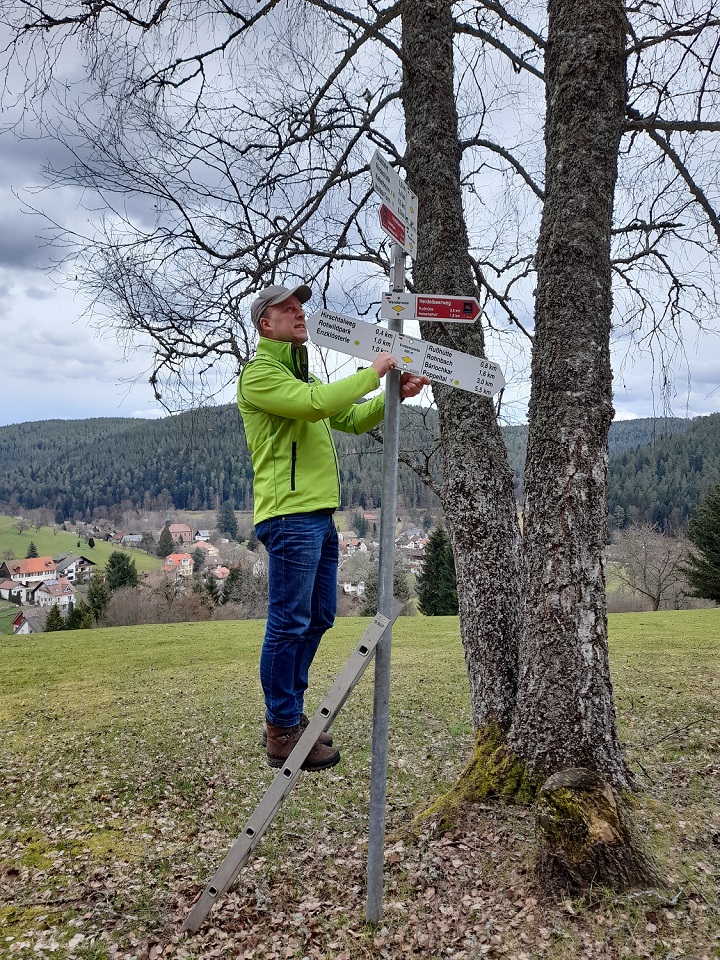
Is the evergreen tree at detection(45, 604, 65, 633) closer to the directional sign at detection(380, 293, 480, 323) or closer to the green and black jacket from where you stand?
the green and black jacket

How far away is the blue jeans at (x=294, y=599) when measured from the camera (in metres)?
2.87

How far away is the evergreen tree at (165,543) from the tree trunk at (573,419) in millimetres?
70663

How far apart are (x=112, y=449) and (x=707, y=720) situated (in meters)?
85.7

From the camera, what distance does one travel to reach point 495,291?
6375 mm

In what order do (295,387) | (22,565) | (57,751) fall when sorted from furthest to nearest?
(22,565), (57,751), (295,387)

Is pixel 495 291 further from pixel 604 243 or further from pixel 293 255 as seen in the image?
pixel 604 243

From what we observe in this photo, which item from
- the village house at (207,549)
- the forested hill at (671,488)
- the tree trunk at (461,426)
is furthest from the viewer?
the village house at (207,549)

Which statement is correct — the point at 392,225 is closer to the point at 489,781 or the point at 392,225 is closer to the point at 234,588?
the point at 489,781

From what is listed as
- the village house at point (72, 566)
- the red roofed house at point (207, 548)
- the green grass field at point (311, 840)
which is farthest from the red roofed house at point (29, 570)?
the green grass field at point (311, 840)

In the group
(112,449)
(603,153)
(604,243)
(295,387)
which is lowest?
(295,387)

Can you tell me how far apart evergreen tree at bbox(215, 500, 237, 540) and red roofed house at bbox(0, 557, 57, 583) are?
28.1 metres

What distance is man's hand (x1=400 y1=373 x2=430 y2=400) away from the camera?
9.76 ft

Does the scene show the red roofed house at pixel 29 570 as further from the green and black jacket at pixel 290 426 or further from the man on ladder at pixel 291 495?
the green and black jacket at pixel 290 426

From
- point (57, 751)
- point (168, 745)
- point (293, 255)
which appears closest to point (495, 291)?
point (293, 255)
